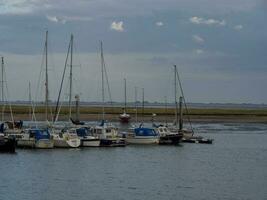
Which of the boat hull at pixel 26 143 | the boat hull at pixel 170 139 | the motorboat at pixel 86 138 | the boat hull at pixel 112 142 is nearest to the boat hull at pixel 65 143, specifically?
the motorboat at pixel 86 138

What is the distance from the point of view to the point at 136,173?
5628 centimetres

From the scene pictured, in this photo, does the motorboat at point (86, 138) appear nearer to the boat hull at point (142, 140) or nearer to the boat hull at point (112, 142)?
the boat hull at point (112, 142)

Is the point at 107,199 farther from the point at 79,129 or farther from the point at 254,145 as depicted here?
the point at 254,145

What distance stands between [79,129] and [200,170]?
73.2 feet

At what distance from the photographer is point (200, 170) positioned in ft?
196

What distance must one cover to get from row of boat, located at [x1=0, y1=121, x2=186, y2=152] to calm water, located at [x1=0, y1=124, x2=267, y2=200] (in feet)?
4.95

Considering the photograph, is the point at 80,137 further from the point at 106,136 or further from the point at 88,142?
the point at 106,136

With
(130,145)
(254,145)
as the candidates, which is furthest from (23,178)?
(254,145)

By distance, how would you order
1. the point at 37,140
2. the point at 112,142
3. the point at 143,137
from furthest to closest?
the point at 143,137 → the point at 112,142 → the point at 37,140

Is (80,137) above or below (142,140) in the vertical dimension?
above

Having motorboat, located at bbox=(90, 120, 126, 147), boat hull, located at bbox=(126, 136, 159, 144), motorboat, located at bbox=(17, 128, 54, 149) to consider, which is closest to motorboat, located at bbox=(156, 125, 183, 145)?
boat hull, located at bbox=(126, 136, 159, 144)

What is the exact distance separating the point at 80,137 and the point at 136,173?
2224cm

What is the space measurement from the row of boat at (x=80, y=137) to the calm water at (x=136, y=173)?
1.51m

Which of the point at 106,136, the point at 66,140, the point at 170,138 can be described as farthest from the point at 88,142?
the point at 170,138
